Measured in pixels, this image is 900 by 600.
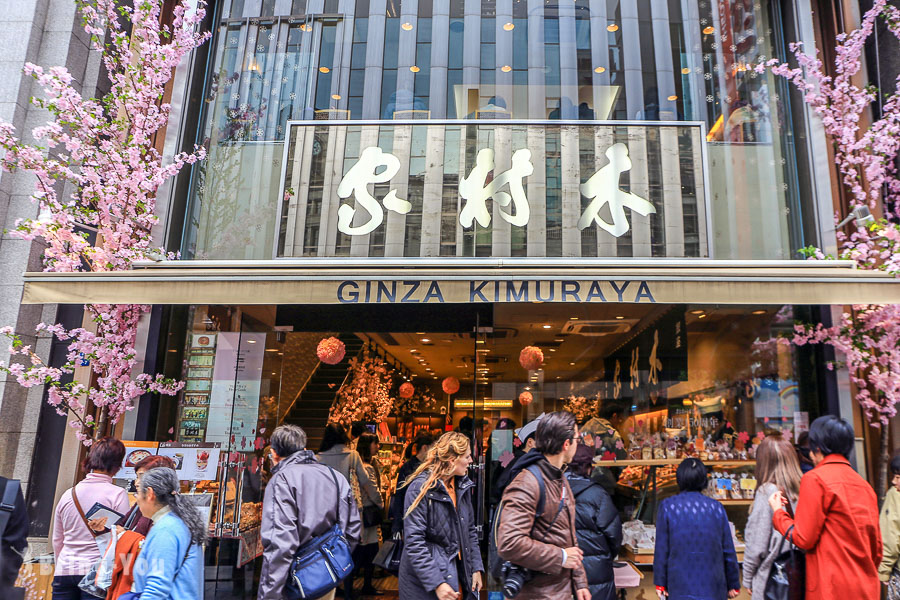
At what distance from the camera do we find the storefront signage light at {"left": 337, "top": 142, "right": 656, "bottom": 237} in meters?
7.54

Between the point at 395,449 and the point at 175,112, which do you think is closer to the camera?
the point at 175,112

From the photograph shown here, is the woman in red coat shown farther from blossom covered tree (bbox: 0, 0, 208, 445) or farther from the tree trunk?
blossom covered tree (bbox: 0, 0, 208, 445)

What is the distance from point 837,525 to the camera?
379cm

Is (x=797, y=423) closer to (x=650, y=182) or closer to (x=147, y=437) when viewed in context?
(x=650, y=182)

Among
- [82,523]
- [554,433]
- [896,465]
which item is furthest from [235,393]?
[896,465]

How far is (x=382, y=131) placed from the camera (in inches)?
313

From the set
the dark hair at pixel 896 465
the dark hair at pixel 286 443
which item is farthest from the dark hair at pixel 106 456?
the dark hair at pixel 896 465

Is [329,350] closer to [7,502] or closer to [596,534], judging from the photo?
[7,502]

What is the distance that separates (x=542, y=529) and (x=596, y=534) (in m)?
1.28

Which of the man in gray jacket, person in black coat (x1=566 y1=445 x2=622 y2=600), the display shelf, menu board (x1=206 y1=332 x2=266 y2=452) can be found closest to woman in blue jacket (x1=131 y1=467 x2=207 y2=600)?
the man in gray jacket

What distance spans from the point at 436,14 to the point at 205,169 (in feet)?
12.6

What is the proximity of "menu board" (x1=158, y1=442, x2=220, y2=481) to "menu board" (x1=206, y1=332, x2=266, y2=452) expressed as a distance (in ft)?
1.95

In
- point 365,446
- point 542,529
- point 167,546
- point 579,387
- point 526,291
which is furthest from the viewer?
→ point 365,446

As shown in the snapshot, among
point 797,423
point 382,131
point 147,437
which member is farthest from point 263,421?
point 797,423
